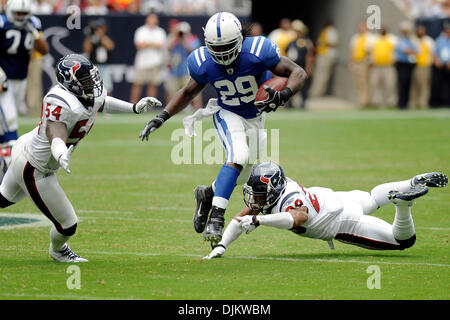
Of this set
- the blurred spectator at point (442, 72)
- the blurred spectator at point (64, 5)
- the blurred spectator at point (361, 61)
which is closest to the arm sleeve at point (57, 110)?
the blurred spectator at point (64, 5)

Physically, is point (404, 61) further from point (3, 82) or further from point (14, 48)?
point (3, 82)

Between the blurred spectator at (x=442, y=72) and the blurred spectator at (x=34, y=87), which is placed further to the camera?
the blurred spectator at (x=442, y=72)

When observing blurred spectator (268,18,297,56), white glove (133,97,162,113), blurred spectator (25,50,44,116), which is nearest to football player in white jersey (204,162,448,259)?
white glove (133,97,162,113)

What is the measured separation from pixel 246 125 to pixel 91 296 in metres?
2.26

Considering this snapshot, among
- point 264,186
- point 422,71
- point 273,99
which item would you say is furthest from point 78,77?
point 422,71

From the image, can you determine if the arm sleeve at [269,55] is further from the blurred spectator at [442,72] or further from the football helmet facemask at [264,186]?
the blurred spectator at [442,72]

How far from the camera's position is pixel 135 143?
46.7 ft

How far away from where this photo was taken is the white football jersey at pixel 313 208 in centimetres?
608

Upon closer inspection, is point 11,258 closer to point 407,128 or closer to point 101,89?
point 101,89

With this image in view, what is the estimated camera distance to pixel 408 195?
594 cm

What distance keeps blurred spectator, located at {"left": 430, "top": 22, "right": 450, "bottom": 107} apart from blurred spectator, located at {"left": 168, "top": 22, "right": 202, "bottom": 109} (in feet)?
18.6

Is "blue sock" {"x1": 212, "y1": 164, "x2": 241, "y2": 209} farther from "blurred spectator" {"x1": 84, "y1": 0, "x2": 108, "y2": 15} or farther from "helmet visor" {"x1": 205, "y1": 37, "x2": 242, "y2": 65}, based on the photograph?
"blurred spectator" {"x1": 84, "y1": 0, "x2": 108, "y2": 15}

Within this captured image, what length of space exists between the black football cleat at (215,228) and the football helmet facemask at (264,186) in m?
0.25
